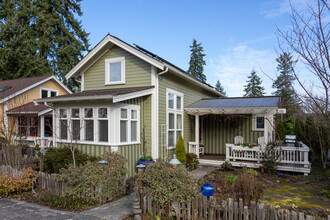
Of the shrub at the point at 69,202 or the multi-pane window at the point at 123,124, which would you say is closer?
the shrub at the point at 69,202

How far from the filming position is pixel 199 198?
4684 mm

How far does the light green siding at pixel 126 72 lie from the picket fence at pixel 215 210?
5978 millimetres

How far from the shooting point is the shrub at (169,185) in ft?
15.7

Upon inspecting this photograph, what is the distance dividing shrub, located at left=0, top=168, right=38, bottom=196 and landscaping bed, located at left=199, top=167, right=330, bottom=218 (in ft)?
18.0

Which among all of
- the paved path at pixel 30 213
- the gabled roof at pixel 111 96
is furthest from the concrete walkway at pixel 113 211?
the gabled roof at pixel 111 96

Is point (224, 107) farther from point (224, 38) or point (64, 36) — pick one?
point (64, 36)

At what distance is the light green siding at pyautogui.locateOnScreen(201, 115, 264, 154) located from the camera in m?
12.8

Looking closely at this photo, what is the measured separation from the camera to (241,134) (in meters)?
13.0

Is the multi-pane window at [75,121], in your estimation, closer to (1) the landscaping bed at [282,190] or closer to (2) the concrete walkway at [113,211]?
(2) the concrete walkway at [113,211]

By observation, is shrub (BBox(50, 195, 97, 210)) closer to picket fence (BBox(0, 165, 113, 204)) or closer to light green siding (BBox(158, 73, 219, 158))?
picket fence (BBox(0, 165, 113, 204))

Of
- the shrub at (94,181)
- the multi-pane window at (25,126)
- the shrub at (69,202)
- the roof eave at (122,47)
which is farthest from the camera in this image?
the roof eave at (122,47)

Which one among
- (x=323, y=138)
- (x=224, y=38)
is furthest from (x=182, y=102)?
(x=323, y=138)

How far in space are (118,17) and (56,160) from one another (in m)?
8.87

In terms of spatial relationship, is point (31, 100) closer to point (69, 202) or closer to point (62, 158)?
point (62, 158)
